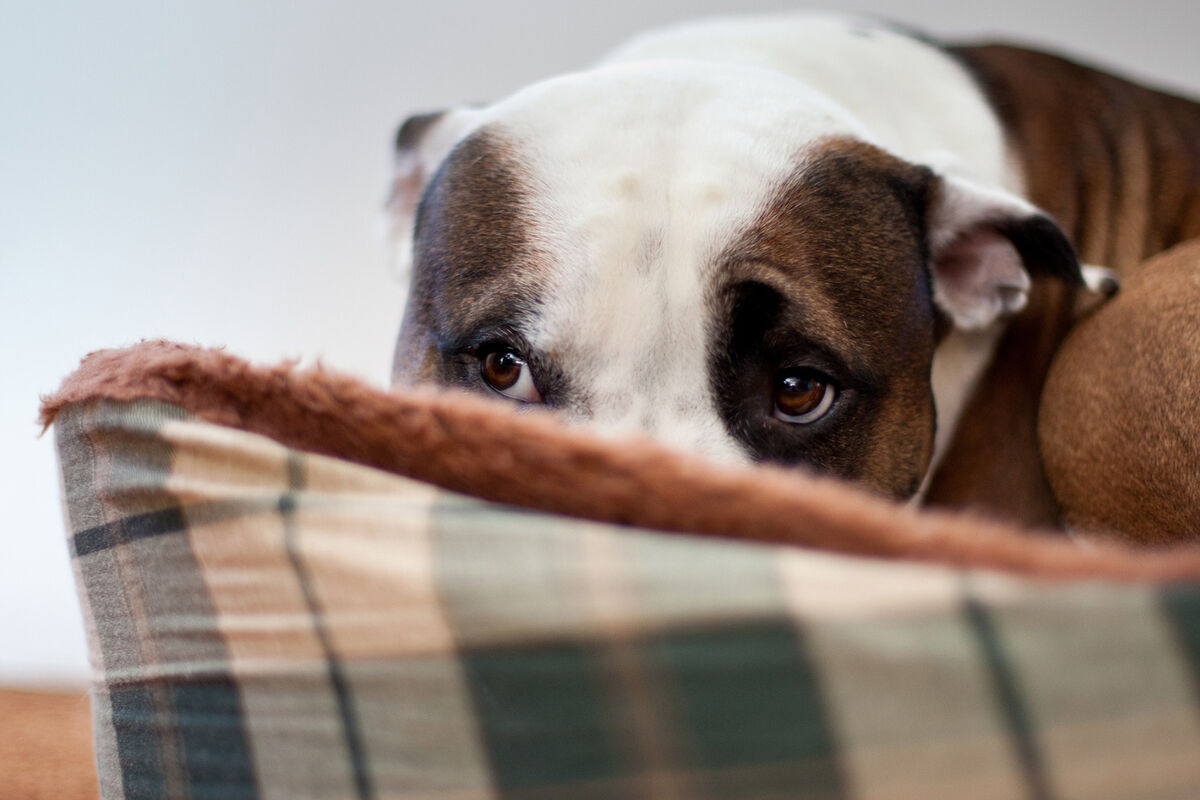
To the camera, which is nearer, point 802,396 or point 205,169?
point 802,396

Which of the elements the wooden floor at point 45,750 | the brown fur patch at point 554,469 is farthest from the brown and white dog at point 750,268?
the wooden floor at point 45,750

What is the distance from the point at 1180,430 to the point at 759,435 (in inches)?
17.9

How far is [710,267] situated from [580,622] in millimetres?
590

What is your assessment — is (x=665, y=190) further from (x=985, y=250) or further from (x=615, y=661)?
(x=615, y=661)

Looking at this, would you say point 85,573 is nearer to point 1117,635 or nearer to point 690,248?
point 690,248

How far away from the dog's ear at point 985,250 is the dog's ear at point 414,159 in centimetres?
67

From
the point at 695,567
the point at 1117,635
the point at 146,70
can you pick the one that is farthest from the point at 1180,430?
the point at 146,70

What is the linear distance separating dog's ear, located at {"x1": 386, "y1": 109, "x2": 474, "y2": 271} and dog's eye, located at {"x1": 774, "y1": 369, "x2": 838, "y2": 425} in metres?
0.60

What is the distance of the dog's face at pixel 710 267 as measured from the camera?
1.05 m

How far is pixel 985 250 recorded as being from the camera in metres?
1.30

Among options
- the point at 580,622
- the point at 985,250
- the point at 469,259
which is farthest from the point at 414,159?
the point at 580,622

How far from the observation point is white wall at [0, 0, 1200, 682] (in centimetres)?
219

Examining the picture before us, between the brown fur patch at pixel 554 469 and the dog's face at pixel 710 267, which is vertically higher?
the dog's face at pixel 710 267

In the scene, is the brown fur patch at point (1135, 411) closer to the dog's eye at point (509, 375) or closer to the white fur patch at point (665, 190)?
the white fur patch at point (665, 190)
